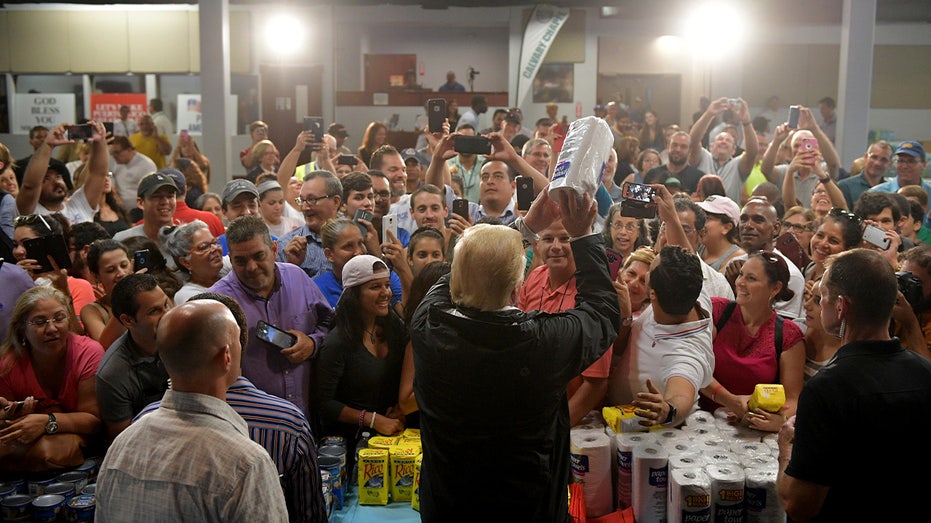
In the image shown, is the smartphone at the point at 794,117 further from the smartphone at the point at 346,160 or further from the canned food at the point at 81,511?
the canned food at the point at 81,511

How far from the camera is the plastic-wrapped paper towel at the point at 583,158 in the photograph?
215 centimetres

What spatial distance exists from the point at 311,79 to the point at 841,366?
11724 millimetres

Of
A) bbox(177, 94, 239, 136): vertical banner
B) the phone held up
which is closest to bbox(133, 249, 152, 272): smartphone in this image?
the phone held up

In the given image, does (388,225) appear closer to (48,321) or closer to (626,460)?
(48,321)

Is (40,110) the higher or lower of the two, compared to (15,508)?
higher

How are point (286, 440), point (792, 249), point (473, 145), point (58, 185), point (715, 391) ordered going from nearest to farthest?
point (286, 440) → point (715, 391) → point (473, 145) → point (792, 249) → point (58, 185)

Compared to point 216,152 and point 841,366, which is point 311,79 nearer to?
point 216,152

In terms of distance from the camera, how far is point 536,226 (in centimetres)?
247

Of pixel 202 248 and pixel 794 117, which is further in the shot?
pixel 794 117

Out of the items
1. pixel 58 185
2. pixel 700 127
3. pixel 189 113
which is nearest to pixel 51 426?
pixel 58 185

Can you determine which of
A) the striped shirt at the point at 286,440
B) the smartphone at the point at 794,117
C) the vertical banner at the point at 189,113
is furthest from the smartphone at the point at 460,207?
the vertical banner at the point at 189,113

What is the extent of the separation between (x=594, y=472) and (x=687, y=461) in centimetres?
30

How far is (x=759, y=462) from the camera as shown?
A: 2430mm

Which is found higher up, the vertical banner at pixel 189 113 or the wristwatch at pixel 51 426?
the vertical banner at pixel 189 113
